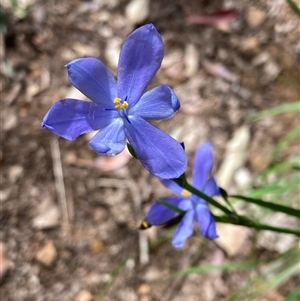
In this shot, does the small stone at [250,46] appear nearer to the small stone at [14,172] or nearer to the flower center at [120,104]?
the small stone at [14,172]

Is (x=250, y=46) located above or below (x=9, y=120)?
above

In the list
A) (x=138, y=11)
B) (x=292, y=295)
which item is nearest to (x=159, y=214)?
(x=292, y=295)

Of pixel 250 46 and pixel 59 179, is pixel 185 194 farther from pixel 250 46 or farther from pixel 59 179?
pixel 250 46

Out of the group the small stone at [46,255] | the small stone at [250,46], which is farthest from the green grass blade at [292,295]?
the small stone at [250,46]

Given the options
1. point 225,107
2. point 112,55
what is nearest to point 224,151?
point 225,107

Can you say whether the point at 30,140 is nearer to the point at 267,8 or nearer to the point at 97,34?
the point at 97,34

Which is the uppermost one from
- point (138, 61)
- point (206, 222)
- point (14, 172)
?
point (138, 61)

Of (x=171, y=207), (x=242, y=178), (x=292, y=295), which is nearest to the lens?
(x=171, y=207)
